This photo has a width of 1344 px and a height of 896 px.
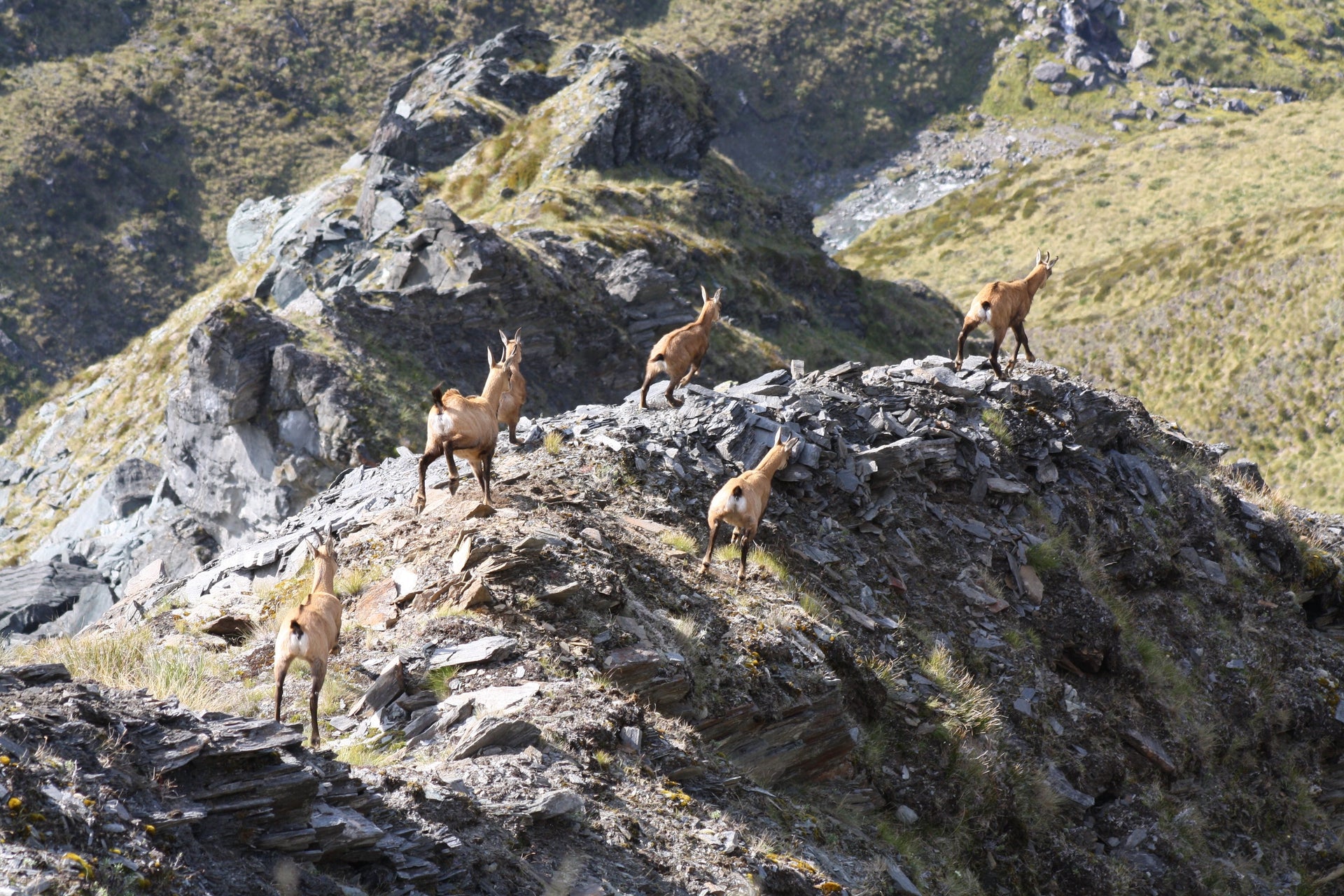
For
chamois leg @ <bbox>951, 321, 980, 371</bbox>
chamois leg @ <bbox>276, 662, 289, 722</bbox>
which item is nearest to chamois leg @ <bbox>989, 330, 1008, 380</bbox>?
chamois leg @ <bbox>951, 321, 980, 371</bbox>

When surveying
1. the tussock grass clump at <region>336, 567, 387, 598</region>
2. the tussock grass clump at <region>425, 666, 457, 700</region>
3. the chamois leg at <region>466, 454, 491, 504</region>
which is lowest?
the tussock grass clump at <region>336, 567, 387, 598</region>

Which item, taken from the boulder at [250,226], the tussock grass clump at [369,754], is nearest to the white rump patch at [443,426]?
the tussock grass clump at [369,754]

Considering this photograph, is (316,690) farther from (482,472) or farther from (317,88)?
(317,88)

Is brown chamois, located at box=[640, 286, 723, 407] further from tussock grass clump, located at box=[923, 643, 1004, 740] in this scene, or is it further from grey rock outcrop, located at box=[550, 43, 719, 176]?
grey rock outcrop, located at box=[550, 43, 719, 176]

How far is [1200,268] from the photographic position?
5272 cm

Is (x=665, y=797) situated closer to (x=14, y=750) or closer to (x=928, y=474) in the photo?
(x=14, y=750)

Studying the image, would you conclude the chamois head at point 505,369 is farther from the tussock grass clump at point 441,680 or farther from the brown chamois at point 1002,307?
the brown chamois at point 1002,307

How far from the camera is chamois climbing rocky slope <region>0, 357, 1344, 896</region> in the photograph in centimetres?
580

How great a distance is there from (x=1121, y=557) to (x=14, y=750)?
47.6 feet

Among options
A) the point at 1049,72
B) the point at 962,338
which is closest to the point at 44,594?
the point at 962,338

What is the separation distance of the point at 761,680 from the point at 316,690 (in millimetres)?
4126

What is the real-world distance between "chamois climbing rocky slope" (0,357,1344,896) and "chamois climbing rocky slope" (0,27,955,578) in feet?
48.7

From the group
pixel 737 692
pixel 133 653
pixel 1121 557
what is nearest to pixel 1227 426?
pixel 1121 557

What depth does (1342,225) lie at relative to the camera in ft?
157
